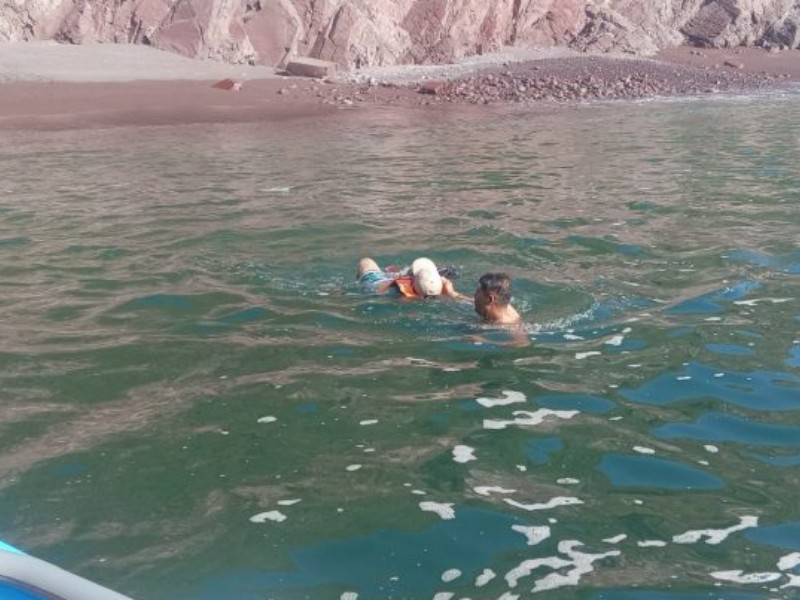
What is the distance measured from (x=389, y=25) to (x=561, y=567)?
2295 centimetres

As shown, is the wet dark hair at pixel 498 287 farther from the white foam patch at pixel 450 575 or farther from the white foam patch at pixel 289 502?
the white foam patch at pixel 450 575

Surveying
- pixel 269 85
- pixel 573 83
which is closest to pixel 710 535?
pixel 269 85

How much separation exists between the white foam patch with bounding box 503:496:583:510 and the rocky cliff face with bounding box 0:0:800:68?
19.6m

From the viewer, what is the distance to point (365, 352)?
6.87 m

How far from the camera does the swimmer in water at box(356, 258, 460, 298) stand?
7.74 meters

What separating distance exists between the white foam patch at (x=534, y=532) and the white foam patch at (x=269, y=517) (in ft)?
3.27

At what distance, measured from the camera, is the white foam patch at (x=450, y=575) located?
411cm

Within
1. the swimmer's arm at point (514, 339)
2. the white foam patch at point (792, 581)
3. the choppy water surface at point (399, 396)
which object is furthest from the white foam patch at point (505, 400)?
the white foam patch at point (792, 581)

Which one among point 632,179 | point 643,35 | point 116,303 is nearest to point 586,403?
point 116,303

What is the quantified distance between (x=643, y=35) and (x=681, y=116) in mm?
9244

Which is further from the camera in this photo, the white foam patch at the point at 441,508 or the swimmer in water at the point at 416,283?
the swimmer in water at the point at 416,283

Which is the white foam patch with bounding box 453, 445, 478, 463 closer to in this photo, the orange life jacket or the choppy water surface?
the choppy water surface

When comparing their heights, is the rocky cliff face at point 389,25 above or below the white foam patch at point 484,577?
above

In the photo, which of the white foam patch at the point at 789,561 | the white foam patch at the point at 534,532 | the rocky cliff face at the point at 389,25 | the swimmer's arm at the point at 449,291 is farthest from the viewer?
the rocky cliff face at the point at 389,25
